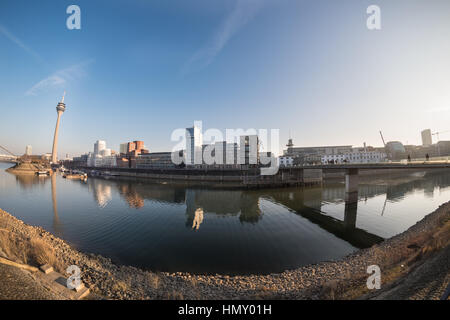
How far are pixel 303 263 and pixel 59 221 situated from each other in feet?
74.5

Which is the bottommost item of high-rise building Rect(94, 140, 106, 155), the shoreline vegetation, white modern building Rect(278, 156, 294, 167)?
the shoreline vegetation

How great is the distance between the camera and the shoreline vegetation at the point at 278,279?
A: 4.87 meters

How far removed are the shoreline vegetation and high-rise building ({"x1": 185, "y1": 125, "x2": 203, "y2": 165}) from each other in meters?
80.6

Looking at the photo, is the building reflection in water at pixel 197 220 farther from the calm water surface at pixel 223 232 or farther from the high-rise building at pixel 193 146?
the high-rise building at pixel 193 146

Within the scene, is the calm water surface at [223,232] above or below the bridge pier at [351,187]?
below

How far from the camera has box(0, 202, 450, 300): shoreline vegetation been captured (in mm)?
4867

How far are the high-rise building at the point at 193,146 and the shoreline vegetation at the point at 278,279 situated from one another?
265 feet

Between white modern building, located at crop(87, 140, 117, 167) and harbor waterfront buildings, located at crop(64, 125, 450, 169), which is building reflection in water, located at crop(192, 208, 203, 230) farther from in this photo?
white modern building, located at crop(87, 140, 117, 167)

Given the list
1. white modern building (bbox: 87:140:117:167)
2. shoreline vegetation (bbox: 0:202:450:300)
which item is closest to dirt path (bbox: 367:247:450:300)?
shoreline vegetation (bbox: 0:202:450:300)

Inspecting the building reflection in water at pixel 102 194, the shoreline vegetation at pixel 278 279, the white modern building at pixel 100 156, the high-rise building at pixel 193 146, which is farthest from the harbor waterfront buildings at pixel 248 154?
the shoreline vegetation at pixel 278 279

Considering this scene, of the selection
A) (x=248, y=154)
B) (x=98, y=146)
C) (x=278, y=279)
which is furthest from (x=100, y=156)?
(x=278, y=279)
